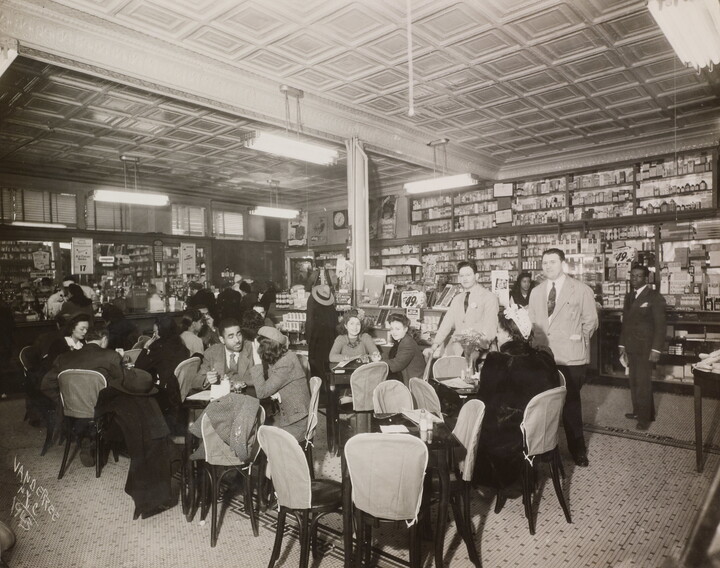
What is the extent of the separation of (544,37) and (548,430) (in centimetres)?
452

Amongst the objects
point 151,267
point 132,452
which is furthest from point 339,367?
point 151,267

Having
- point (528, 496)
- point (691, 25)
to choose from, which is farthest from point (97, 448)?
point (691, 25)

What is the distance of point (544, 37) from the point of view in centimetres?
559

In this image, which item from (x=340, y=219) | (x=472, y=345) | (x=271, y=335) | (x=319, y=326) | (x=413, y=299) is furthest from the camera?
(x=340, y=219)

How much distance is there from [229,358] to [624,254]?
8198mm

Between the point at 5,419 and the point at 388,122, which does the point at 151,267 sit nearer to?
the point at 5,419

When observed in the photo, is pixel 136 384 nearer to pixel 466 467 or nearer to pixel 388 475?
pixel 388 475

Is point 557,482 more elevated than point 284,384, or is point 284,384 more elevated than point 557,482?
point 284,384

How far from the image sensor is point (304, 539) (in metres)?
2.83

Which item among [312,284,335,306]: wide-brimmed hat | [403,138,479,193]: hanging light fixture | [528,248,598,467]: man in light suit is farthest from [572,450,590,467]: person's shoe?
[403,138,479,193]: hanging light fixture

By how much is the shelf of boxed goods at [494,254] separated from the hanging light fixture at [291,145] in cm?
590

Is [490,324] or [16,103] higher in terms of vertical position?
[16,103]

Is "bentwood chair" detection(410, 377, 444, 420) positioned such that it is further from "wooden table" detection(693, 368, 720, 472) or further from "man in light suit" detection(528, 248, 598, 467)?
"wooden table" detection(693, 368, 720, 472)

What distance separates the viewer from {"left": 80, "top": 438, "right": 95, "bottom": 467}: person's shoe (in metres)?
5.12
